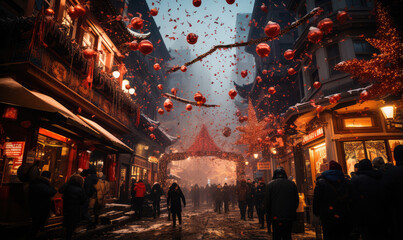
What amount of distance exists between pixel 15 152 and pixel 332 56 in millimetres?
14779

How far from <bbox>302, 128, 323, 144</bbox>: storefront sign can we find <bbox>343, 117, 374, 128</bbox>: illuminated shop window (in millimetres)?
1221

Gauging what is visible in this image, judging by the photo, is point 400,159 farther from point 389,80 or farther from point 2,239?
point 2,239

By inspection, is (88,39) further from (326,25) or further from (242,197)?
(242,197)

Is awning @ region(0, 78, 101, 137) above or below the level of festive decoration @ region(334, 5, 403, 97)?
below

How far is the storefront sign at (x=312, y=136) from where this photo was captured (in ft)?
40.8

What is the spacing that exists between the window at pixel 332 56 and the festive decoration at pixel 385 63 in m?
4.47

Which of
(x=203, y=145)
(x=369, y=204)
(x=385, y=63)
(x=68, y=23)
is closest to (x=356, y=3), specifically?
(x=385, y=63)

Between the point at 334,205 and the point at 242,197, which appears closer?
the point at 334,205

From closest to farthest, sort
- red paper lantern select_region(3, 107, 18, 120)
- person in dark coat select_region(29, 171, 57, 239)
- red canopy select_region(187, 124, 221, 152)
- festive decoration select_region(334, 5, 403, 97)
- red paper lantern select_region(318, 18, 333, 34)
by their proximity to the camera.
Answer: person in dark coat select_region(29, 171, 57, 239)
red paper lantern select_region(3, 107, 18, 120)
festive decoration select_region(334, 5, 403, 97)
red paper lantern select_region(318, 18, 333, 34)
red canopy select_region(187, 124, 221, 152)

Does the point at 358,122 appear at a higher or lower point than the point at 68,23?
lower

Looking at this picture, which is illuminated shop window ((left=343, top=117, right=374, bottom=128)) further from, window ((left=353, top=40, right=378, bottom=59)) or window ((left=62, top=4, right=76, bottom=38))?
window ((left=62, top=4, right=76, bottom=38))

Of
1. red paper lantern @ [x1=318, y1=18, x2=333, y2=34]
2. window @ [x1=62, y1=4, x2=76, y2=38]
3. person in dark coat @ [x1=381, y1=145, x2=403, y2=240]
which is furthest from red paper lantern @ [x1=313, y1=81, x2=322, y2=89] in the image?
window @ [x1=62, y1=4, x2=76, y2=38]

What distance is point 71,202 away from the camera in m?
6.28

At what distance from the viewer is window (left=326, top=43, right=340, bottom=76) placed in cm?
1293
